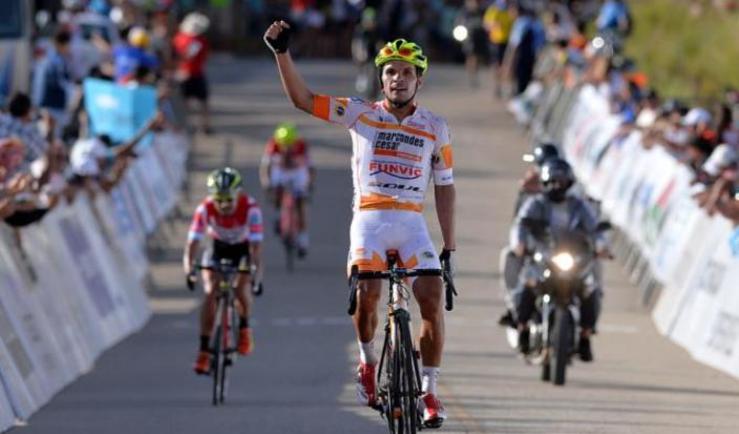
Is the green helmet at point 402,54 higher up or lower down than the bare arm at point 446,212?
higher up

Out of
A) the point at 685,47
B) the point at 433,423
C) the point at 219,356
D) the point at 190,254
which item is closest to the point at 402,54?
the point at 433,423

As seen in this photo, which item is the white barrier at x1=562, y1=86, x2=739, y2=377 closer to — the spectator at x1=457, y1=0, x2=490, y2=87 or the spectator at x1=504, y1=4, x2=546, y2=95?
the spectator at x1=504, y1=4, x2=546, y2=95

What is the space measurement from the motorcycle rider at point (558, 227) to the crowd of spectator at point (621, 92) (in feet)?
5.41

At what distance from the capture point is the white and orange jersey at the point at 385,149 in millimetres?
13062

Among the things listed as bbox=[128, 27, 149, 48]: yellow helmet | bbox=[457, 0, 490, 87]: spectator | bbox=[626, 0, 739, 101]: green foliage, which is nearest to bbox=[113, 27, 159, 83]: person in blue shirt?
bbox=[128, 27, 149, 48]: yellow helmet

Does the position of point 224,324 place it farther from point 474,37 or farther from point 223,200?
point 474,37

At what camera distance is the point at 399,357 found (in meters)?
12.5

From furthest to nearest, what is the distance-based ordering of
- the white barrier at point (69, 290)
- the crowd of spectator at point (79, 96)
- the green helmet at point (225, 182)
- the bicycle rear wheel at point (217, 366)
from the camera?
the crowd of spectator at point (79, 96) → the green helmet at point (225, 182) → the bicycle rear wheel at point (217, 366) → the white barrier at point (69, 290)

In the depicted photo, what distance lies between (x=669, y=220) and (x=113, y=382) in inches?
264

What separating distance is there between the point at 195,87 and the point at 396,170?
76.9ft

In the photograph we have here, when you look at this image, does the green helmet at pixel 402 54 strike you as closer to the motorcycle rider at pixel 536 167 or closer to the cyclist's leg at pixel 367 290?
the cyclist's leg at pixel 367 290

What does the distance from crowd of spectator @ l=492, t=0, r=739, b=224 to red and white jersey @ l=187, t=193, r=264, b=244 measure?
12.9 feet

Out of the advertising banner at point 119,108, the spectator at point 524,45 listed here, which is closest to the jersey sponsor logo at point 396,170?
the advertising banner at point 119,108

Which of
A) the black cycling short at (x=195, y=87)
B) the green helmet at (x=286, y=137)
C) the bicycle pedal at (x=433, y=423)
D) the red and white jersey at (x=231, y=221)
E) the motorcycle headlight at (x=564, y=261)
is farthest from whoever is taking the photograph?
the black cycling short at (x=195, y=87)
